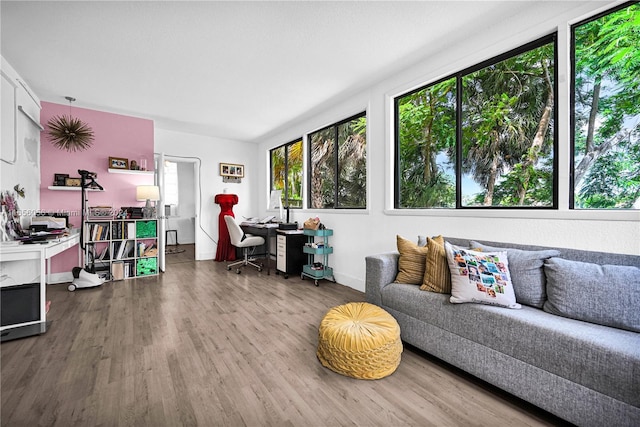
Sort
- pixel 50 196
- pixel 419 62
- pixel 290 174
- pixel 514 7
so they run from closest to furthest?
pixel 514 7, pixel 419 62, pixel 50 196, pixel 290 174

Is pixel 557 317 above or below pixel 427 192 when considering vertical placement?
below

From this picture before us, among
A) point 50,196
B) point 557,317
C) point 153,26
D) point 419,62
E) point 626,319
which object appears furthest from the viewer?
point 50,196

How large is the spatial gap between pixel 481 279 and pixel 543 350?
49 centimetres

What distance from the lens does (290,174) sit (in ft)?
18.5

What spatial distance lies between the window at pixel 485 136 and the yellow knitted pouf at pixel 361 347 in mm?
→ 1576

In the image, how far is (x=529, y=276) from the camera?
1.84m

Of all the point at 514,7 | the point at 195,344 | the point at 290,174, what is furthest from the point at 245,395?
the point at 290,174

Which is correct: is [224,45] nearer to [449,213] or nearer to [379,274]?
[379,274]

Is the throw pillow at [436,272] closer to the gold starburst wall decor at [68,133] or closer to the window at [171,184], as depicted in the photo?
the gold starburst wall decor at [68,133]

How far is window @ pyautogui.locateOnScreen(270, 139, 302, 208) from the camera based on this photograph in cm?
539

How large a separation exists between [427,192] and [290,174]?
3.18 m

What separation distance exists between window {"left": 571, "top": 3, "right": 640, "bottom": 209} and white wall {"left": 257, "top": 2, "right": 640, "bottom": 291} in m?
0.10

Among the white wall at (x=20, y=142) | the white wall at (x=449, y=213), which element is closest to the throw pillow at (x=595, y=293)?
the white wall at (x=449, y=213)

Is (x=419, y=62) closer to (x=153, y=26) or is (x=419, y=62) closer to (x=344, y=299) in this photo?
(x=153, y=26)
